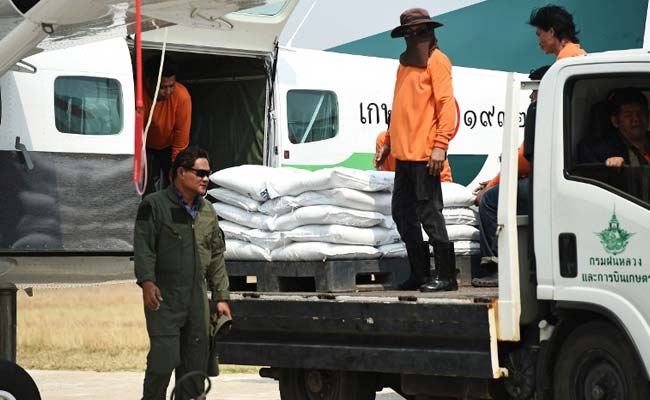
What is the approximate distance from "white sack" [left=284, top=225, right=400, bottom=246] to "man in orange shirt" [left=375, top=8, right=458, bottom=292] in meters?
0.27

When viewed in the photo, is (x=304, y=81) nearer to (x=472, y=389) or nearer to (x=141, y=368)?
(x=141, y=368)

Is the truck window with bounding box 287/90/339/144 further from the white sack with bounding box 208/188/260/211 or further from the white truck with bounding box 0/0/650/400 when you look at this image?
the white sack with bounding box 208/188/260/211

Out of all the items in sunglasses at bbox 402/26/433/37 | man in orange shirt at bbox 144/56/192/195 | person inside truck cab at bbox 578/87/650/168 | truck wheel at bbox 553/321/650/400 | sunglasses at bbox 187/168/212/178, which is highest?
sunglasses at bbox 402/26/433/37

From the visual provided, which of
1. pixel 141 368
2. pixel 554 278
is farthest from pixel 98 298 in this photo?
pixel 554 278

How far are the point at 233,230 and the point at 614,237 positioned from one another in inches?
134

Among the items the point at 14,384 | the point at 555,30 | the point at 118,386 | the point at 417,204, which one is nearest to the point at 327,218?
the point at 417,204

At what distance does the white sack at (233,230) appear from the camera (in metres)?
10.0

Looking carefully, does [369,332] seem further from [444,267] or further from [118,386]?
[118,386]

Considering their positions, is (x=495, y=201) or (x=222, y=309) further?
(x=222, y=309)

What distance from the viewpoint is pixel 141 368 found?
17000mm

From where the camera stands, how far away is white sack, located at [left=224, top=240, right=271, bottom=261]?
978cm

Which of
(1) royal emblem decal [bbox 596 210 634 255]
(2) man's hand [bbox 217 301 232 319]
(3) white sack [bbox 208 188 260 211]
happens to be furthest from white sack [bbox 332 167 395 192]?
(1) royal emblem decal [bbox 596 210 634 255]

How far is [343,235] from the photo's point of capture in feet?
30.9

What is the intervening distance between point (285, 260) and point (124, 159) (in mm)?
2738
